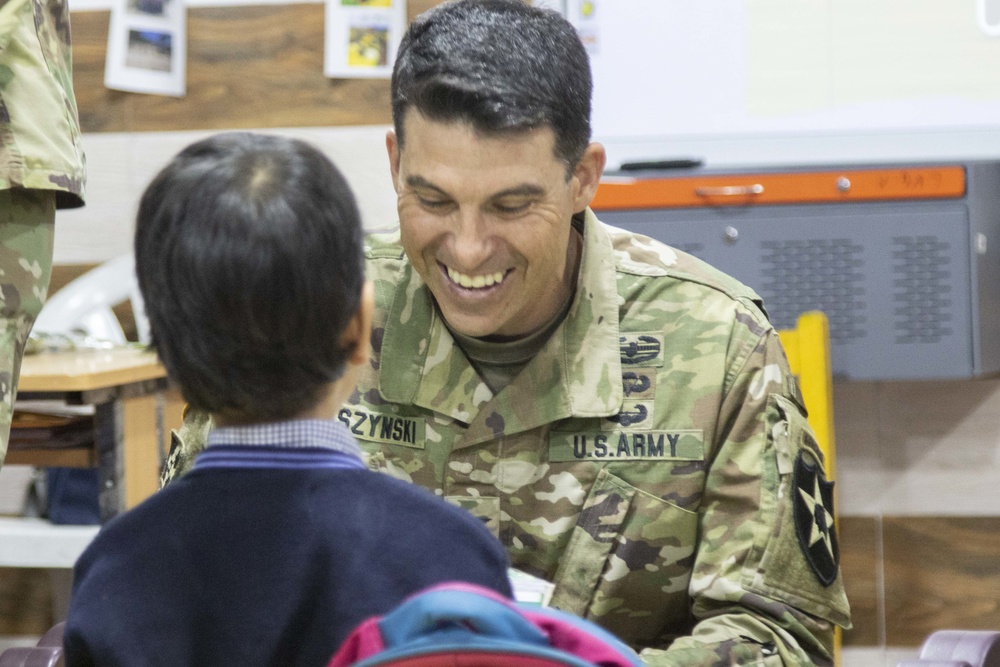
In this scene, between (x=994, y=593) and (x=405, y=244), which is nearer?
(x=405, y=244)

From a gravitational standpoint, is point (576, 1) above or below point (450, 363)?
above

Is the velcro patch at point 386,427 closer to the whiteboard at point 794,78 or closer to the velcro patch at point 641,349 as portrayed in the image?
the velcro patch at point 641,349

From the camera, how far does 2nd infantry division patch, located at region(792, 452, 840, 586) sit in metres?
1.33

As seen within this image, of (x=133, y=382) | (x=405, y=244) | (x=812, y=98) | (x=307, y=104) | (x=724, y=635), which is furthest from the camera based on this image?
(x=307, y=104)

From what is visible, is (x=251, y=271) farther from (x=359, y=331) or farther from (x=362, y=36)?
(x=362, y=36)

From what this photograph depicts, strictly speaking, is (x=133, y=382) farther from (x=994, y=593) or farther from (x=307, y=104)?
(x=994, y=593)

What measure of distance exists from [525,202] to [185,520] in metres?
0.61

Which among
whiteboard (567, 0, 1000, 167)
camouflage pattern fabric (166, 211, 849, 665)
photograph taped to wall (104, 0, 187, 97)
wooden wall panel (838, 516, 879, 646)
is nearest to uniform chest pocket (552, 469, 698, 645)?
camouflage pattern fabric (166, 211, 849, 665)

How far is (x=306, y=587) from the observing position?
0.82m

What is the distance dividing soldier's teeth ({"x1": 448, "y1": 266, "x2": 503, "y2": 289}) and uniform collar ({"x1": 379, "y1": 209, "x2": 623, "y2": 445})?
13cm

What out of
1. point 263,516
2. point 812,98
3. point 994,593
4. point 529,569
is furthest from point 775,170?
point 263,516

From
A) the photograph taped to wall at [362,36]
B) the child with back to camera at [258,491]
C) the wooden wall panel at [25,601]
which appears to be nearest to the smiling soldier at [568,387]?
the child with back to camera at [258,491]

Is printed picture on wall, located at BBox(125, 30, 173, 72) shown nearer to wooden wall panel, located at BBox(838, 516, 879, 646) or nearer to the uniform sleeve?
wooden wall panel, located at BBox(838, 516, 879, 646)

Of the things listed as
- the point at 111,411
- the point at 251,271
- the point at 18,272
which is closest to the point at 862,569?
the point at 111,411
